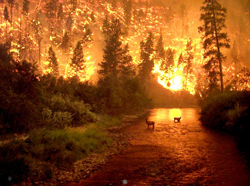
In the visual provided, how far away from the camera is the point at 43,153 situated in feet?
34.5

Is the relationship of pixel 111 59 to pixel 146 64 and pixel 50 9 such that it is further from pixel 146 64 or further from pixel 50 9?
pixel 50 9

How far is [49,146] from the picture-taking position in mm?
11180

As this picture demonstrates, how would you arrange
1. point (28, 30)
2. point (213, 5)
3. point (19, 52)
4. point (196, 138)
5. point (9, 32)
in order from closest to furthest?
point (196, 138) < point (213, 5) < point (19, 52) < point (9, 32) < point (28, 30)

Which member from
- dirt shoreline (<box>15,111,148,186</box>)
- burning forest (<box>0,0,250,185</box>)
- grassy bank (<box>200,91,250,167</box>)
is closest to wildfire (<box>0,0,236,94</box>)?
burning forest (<box>0,0,250,185</box>)

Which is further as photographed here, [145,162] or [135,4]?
[135,4]

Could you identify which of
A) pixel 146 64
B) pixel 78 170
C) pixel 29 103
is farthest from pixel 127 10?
pixel 78 170

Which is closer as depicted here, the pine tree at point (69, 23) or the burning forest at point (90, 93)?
the burning forest at point (90, 93)

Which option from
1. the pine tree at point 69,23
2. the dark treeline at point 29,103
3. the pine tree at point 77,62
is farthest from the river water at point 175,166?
the pine tree at point 69,23

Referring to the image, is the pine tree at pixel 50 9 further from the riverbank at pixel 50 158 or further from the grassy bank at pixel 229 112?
the riverbank at pixel 50 158

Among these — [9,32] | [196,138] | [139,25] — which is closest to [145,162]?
[196,138]

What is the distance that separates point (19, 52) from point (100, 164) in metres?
74.9

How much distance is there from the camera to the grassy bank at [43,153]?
8191 millimetres

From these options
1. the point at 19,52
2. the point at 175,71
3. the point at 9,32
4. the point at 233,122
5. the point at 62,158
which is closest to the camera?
the point at 62,158

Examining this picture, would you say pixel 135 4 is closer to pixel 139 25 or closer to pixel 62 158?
pixel 139 25
